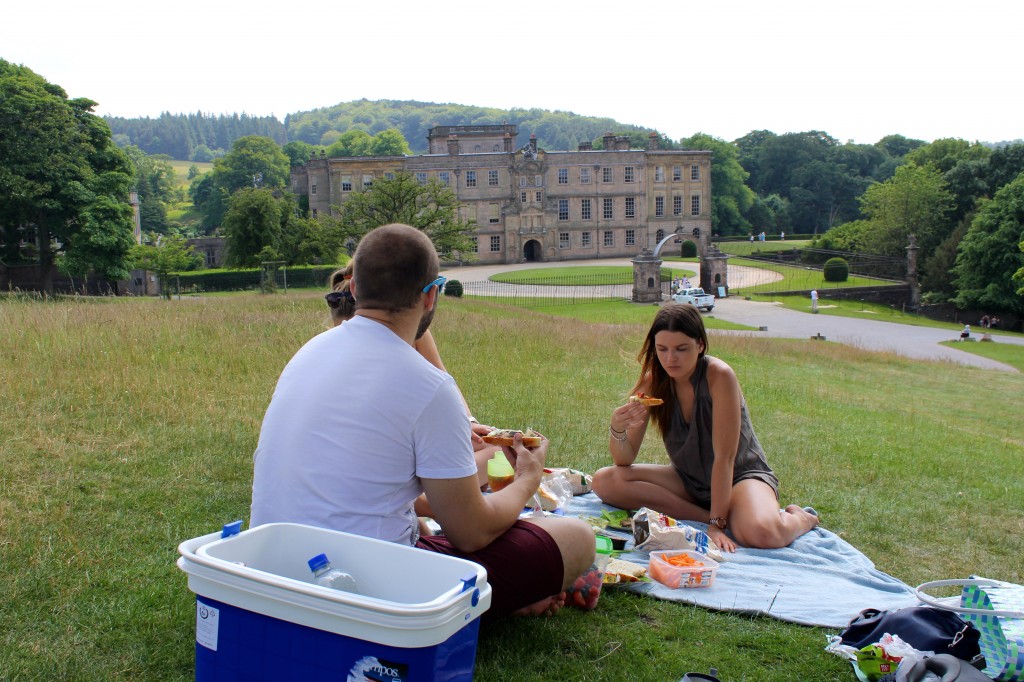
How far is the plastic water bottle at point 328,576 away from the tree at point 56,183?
97.4 feet

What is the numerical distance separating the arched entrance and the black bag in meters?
56.8

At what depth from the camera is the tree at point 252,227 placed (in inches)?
1640

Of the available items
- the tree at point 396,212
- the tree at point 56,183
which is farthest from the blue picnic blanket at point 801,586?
the tree at point 396,212

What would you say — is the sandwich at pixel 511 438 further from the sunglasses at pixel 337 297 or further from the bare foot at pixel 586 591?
the sunglasses at pixel 337 297

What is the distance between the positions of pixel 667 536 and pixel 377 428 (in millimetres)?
2083

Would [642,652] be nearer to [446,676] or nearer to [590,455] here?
[446,676]

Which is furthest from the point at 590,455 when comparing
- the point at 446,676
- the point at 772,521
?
the point at 446,676

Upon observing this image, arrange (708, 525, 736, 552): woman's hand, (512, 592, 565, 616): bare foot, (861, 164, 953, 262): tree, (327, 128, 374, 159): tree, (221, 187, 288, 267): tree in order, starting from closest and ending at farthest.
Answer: (512, 592, 565, 616): bare foot, (708, 525, 736, 552): woman's hand, (221, 187, 288, 267): tree, (861, 164, 953, 262): tree, (327, 128, 374, 159): tree

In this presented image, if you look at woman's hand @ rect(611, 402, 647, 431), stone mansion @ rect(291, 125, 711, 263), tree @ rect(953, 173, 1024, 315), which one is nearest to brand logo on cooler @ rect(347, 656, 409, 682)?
woman's hand @ rect(611, 402, 647, 431)

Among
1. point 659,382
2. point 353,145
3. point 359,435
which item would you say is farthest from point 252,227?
point 353,145

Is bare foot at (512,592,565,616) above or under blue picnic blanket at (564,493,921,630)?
above

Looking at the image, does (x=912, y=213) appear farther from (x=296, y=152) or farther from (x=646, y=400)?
(x=296, y=152)

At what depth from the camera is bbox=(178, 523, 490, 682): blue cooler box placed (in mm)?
1856

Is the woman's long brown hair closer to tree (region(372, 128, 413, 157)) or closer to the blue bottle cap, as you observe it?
the blue bottle cap
